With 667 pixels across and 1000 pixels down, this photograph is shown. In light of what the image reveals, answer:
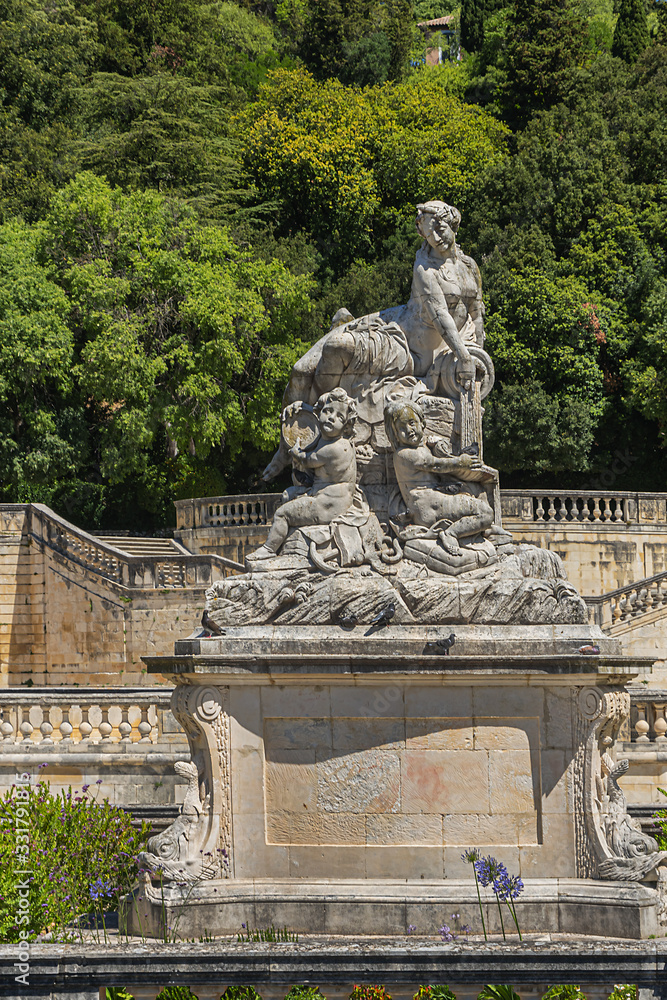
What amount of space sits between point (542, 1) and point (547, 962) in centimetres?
4849

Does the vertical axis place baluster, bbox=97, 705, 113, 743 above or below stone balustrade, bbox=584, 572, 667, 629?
below

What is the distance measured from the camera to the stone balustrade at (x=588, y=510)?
32.6 m

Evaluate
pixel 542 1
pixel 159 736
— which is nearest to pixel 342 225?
pixel 542 1

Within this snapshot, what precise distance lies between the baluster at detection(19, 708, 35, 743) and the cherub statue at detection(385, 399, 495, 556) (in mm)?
7847

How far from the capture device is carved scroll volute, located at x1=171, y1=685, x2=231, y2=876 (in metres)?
12.7

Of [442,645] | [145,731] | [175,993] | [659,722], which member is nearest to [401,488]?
[442,645]

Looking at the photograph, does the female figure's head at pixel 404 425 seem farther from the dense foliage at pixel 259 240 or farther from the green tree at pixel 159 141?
the green tree at pixel 159 141

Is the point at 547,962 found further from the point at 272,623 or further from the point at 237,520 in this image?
the point at 237,520

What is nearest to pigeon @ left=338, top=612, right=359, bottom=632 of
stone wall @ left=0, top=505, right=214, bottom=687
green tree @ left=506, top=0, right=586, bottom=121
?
stone wall @ left=0, top=505, right=214, bottom=687

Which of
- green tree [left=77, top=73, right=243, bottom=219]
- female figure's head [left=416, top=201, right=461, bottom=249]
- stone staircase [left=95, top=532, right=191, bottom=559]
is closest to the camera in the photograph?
female figure's head [left=416, top=201, right=461, bottom=249]

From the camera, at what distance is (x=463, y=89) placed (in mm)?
55750

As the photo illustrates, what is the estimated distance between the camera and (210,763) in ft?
41.8

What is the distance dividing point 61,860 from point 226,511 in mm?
22439

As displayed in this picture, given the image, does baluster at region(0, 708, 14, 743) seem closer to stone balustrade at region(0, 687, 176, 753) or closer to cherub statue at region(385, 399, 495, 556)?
stone balustrade at region(0, 687, 176, 753)
